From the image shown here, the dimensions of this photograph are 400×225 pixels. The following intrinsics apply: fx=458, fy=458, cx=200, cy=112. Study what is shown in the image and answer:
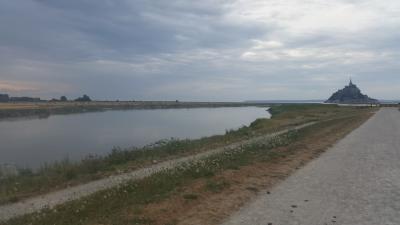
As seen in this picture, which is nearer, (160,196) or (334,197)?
(334,197)

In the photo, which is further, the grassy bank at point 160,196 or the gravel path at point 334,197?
the grassy bank at point 160,196

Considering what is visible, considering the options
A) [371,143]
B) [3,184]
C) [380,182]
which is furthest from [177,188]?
[371,143]

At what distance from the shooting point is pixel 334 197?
36.4 feet

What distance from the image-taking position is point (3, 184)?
17.3 m

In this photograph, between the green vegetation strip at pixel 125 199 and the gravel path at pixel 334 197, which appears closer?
the gravel path at pixel 334 197

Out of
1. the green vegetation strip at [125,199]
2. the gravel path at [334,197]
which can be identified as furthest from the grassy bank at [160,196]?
the gravel path at [334,197]

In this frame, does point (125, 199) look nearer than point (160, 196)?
Yes

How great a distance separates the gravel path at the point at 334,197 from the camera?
29.8ft

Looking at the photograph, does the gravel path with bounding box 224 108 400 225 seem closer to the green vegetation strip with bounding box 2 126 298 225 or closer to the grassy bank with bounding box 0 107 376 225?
the grassy bank with bounding box 0 107 376 225

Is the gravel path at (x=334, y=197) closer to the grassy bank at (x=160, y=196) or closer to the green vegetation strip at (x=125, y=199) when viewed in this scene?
the grassy bank at (x=160, y=196)

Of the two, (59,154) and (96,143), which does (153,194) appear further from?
(96,143)

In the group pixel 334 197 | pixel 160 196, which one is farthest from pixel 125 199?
pixel 334 197

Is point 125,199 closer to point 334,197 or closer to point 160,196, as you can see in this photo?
point 160,196

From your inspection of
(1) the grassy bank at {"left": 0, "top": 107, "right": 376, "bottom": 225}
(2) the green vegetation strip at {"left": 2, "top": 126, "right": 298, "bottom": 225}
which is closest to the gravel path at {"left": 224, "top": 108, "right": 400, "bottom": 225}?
(1) the grassy bank at {"left": 0, "top": 107, "right": 376, "bottom": 225}
